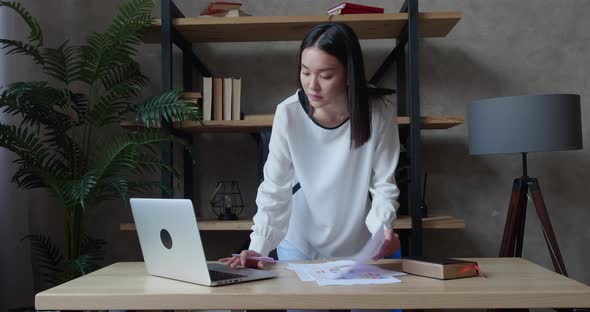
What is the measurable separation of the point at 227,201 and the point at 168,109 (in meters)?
0.70

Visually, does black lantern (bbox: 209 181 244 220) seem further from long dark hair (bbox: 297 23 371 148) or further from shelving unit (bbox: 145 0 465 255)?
long dark hair (bbox: 297 23 371 148)

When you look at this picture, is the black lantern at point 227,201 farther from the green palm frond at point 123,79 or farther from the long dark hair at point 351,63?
the long dark hair at point 351,63

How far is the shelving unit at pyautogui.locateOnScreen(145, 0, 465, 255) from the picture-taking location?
2.69 m

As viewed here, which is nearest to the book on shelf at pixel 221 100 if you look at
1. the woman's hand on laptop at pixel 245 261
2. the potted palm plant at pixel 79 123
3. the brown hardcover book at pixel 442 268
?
the potted palm plant at pixel 79 123

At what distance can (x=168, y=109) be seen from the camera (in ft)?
8.44

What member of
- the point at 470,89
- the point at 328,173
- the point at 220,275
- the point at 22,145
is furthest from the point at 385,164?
the point at 470,89

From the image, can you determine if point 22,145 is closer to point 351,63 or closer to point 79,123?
point 79,123

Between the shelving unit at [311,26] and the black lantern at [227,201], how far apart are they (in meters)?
0.16

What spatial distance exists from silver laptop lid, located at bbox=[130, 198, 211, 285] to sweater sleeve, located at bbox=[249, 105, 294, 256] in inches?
15.0

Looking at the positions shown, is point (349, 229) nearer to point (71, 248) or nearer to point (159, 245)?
point (159, 245)

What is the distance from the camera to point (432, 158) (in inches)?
128

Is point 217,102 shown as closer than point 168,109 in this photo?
No

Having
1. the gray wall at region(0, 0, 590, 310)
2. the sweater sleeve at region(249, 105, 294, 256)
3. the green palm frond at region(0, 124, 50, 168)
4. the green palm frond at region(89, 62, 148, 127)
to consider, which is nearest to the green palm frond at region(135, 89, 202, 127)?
the green palm frond at region(89, 62, 148, 127)

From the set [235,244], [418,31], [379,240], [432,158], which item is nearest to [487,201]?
[432,158]
